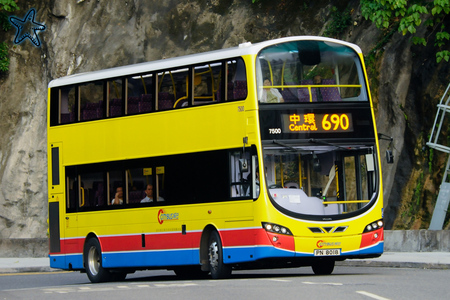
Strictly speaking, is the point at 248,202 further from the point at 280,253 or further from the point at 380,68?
the point at 380,68

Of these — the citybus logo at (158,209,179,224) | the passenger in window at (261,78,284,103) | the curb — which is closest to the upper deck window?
the passenger in window at (261,78,284,103)

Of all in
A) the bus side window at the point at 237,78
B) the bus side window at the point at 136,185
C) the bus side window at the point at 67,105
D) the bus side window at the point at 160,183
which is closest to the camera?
the bus side window at the point at 237,78

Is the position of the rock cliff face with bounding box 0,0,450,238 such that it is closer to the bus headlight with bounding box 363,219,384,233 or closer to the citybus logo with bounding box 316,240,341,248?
the bus headlight with bounding box 363,219,384,233

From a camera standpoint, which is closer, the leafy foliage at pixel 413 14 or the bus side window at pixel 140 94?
the bus side window at pixel 140 94

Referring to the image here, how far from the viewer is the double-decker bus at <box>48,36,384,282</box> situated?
1833cm

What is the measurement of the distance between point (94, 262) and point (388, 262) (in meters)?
6.69

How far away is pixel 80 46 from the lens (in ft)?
149

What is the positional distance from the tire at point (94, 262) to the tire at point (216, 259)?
3652 mm

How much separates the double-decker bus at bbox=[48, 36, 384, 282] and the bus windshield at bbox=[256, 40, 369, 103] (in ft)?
0.08

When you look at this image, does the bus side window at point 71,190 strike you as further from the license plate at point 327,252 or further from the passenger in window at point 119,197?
the license plate at point 327,252

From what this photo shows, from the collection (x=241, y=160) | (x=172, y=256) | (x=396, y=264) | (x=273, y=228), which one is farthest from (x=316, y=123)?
(x=396, y=264)

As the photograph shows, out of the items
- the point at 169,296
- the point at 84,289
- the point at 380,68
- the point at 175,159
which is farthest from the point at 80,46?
the point at 169,296

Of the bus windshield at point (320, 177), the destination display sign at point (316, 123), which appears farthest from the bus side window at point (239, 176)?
the destination display sign at point (316, 123)

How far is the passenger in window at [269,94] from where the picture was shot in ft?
60.6
